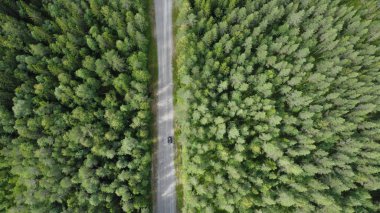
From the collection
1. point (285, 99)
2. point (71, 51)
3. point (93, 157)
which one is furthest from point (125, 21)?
point (285, 99)

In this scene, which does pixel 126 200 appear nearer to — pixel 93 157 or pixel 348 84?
pixel 93 157

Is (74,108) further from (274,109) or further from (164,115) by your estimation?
(274,109)

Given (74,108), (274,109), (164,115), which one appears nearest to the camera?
(74,108)

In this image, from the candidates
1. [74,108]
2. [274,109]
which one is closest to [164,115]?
[74,108]

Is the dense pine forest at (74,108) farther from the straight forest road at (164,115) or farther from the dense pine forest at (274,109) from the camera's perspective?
the dense pine forest at (274,109)

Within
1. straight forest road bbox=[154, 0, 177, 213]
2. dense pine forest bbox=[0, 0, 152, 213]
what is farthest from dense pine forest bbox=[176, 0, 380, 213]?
dense pine forest bbox=[0, 0, 152, 213]

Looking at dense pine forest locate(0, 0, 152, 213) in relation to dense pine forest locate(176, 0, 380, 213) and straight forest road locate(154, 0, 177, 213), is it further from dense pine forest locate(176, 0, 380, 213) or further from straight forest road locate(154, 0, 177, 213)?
dense pine forest locate(176, 0, 380, 213)

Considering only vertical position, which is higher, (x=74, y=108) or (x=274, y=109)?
(x=74, y=108)
